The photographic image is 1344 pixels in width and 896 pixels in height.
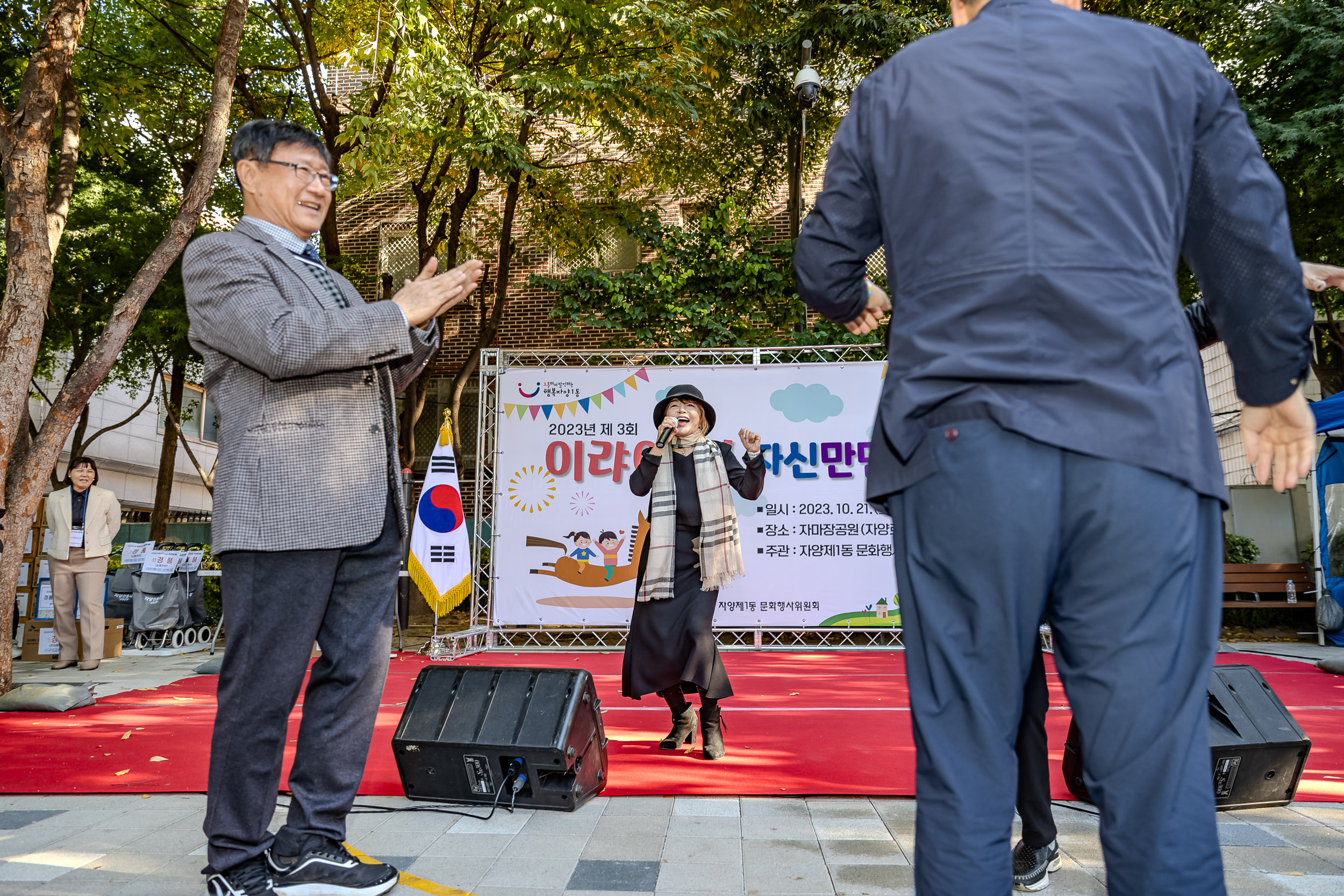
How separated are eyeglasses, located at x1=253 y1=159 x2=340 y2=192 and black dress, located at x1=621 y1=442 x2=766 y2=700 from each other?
108 inches

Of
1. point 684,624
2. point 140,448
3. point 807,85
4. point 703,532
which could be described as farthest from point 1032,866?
point 140,448

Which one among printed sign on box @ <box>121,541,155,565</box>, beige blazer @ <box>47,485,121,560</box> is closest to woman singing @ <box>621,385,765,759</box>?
beige blazer @ <box>47,485,121,560</box>

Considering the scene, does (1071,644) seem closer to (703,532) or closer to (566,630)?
(703,532)

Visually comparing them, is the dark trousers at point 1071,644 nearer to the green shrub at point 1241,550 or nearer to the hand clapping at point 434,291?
the hand clapping at point 434,291

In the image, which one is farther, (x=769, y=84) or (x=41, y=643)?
(x=769, y=84)

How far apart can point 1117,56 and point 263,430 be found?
Result: 2.10 metres

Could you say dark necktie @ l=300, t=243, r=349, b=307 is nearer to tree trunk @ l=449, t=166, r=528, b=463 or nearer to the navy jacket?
the navy jacket

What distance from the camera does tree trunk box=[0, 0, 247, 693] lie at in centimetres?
656

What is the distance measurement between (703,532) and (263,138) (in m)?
2.95

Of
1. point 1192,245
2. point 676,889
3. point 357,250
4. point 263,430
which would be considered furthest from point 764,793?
point 357,250

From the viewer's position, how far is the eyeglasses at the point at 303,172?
2.52m

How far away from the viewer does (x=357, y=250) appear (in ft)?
54.1

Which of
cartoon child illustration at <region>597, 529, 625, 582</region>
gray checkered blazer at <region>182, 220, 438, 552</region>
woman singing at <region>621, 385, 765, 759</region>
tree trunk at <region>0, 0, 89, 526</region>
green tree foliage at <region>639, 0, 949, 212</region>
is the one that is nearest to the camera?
gray checkered blazer at <region>182, 220, 438, 552</region>

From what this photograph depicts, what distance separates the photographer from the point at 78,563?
8.58 metres
